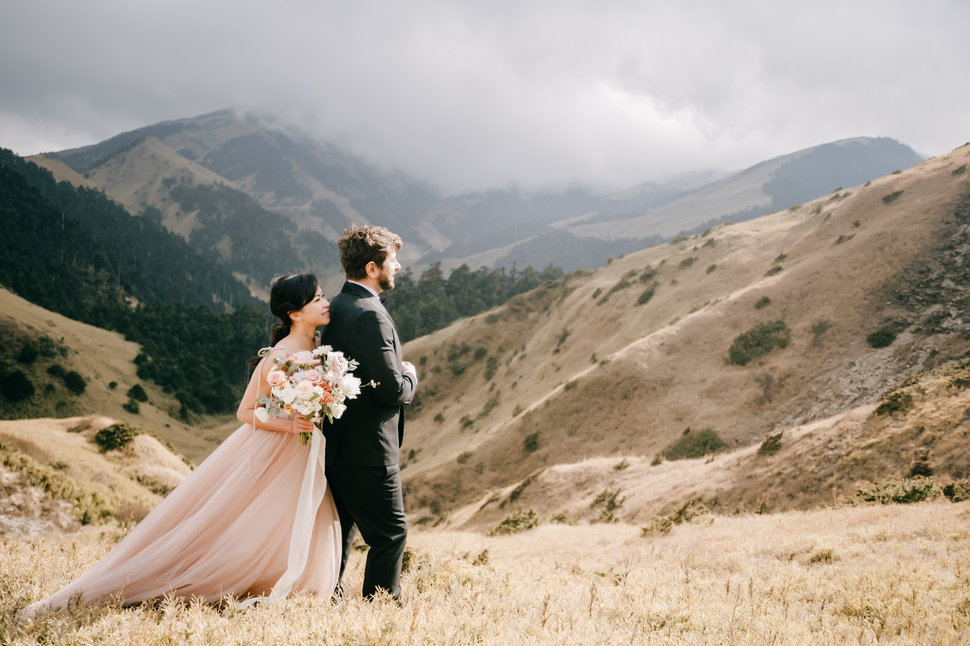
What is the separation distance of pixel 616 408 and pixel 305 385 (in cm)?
2497

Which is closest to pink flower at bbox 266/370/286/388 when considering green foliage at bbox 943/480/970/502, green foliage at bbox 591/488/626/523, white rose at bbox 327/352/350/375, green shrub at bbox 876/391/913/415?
white rose at bbox 327/352/350/375

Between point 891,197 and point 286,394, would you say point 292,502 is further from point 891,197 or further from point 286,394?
point 891,197

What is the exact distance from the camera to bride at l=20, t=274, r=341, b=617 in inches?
158

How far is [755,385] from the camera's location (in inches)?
945

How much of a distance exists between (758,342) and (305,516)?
26.9 meters

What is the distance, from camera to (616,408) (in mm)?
27078

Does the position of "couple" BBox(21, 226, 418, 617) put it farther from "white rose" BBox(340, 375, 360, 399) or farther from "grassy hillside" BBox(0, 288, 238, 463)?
"grassy hillside" BBox(0, 288, 238, 463)

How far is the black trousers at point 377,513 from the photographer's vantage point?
412 centimetres

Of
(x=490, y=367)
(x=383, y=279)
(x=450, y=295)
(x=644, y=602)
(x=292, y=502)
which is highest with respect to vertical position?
(x=450, y=295)

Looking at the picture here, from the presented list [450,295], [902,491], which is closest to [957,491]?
[902,491]

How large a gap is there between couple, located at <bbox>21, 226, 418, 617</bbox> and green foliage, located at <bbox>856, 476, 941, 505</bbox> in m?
9.91

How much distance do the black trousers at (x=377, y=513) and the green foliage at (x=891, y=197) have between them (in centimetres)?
3913

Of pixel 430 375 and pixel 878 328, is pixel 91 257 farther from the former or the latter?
pixel 878 328

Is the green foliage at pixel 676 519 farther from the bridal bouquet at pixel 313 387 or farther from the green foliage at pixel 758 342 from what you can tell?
the green foliage at pixel 758 342
